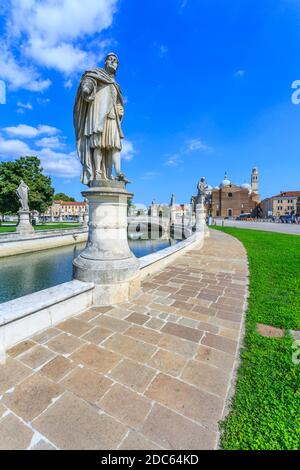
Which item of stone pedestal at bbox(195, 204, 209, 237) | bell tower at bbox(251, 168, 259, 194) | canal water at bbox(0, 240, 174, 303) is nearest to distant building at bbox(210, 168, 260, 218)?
bell tower at bbox(251, 168, 259, 194)

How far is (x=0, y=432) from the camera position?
56.1 inches

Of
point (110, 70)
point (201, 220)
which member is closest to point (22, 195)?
point (201, 220)

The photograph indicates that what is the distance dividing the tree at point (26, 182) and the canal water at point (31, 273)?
14827 mm

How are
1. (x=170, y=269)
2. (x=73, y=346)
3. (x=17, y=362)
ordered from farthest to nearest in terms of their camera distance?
(x=170, y=269)
(x=73, y=346)
(x=17, y=362)

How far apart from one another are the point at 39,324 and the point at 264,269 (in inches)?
233

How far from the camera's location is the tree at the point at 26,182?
25.5m

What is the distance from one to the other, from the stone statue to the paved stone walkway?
2.53m

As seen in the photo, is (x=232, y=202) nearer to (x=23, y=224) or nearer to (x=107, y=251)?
(x=23, y=224)

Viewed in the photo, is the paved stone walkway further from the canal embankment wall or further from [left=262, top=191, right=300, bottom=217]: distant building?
[left=262, top=191, right=300, bottom=217]: distant building

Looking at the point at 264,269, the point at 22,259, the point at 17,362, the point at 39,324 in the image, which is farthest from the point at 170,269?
the point at 22,259

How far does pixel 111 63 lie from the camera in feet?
12.0

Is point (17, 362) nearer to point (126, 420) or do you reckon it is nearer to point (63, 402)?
point (63, 402)

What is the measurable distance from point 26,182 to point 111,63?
28.0 meters
